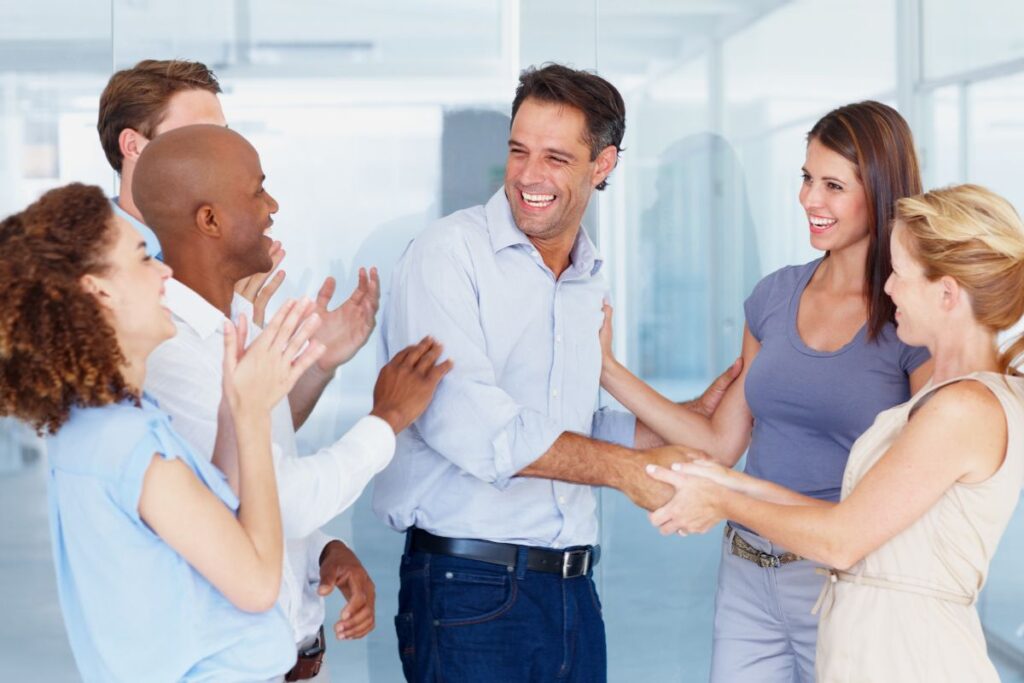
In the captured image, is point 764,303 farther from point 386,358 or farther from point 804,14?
point 804,14

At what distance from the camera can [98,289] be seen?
1.66m

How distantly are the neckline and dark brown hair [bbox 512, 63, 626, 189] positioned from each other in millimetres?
550

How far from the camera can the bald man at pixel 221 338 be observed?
1869 millimetres

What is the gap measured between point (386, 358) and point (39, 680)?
2.00 meters

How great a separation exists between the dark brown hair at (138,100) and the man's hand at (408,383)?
0.80m

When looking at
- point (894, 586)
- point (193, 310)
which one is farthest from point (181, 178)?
point (894, 586)

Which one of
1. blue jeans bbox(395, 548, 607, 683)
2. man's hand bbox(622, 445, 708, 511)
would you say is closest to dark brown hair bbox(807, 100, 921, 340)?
man's hand bbox(622, 445, 708, 511)

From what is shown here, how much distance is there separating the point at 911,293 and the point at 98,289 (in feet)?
4.51

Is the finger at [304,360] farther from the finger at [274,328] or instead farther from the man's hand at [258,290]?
the man's hand at [258,290]

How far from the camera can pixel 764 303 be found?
2873mm

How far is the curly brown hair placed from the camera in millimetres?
1599

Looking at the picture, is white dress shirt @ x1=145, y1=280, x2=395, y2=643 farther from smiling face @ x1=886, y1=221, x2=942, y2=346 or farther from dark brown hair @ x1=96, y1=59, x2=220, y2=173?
smiling face @ x1=886, y1=221, x2=942, y2=346

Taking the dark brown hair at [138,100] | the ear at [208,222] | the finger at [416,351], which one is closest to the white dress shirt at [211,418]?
the ear at [208,222]

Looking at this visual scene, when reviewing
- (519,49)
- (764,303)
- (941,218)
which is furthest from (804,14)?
(941,218)
